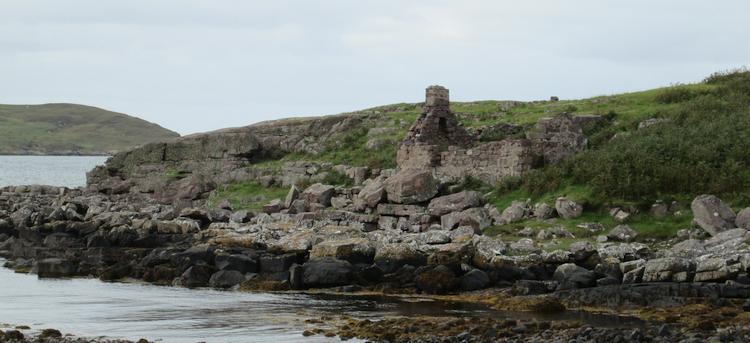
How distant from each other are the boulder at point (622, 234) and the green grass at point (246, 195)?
17.1 metres

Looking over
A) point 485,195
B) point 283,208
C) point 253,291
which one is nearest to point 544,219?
point 485,195

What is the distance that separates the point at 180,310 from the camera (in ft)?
86.5

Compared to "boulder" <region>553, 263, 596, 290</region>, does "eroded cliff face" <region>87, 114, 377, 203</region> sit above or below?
above

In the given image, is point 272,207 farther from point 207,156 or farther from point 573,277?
point 573,277

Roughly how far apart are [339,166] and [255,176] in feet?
17.3

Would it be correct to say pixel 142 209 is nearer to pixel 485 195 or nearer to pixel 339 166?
pixel 339 166

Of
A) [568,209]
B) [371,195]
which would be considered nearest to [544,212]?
[568,209]

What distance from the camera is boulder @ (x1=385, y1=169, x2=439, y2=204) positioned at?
36625 mm

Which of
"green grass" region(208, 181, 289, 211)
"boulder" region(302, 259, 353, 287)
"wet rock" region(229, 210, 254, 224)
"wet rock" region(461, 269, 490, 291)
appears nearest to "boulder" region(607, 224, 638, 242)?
"wet rock" region(461, 269, 490, 291)

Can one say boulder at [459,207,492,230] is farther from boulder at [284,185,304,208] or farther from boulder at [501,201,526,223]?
boulder at [284,185,304,208]

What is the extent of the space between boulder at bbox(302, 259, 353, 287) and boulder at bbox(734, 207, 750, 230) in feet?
34.9

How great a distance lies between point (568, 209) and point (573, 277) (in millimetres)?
6103

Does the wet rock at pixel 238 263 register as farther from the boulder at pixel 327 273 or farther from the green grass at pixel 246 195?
the green grass at pixel 246 195

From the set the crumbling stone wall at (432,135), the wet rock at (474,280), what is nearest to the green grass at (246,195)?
the crumbling stone wall at (432,135)
